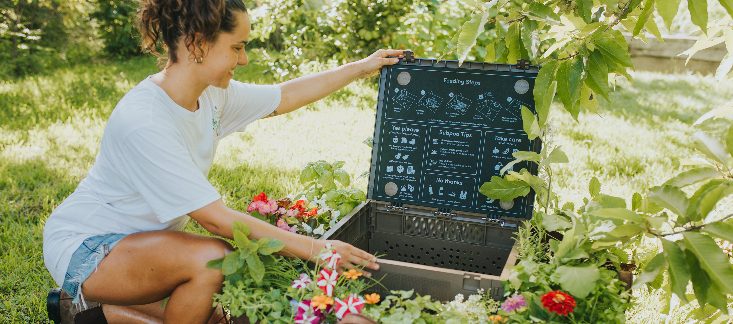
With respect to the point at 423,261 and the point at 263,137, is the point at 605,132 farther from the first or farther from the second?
the point at 423,261

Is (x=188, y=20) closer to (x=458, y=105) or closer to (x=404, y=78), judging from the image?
(x=404, y=78)

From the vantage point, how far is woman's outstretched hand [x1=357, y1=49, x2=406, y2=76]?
2562 millimetres

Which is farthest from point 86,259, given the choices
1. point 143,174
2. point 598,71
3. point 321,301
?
point 598,71

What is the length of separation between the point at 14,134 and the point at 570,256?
4267 millimetres

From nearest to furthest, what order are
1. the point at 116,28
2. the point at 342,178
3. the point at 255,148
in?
the point at 342,178 < the point at 255,148 < the point at 116,28

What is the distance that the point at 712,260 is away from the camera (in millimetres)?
1490

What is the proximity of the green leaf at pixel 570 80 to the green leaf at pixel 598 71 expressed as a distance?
28mm

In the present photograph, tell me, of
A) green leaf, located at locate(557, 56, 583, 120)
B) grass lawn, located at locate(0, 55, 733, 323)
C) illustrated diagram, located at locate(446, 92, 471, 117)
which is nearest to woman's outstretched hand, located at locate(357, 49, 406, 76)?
illustrated diagram, located at locate(446, 92, 471, 117)

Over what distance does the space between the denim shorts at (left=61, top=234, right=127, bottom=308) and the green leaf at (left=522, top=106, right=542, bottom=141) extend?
1238 mm

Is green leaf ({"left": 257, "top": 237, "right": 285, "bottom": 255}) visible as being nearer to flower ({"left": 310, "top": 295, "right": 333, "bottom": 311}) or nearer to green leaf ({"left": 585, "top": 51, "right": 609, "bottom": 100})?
flower ({"left": 310, "top": 295, "right": 333, "bottom": 311})

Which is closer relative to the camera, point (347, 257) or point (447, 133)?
point (347, 257)

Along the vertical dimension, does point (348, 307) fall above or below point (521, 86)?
below

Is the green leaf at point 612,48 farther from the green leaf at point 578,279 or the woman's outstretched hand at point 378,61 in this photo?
the woman's outstretched hand at point 378,61

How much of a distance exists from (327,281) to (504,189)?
0.78 m
